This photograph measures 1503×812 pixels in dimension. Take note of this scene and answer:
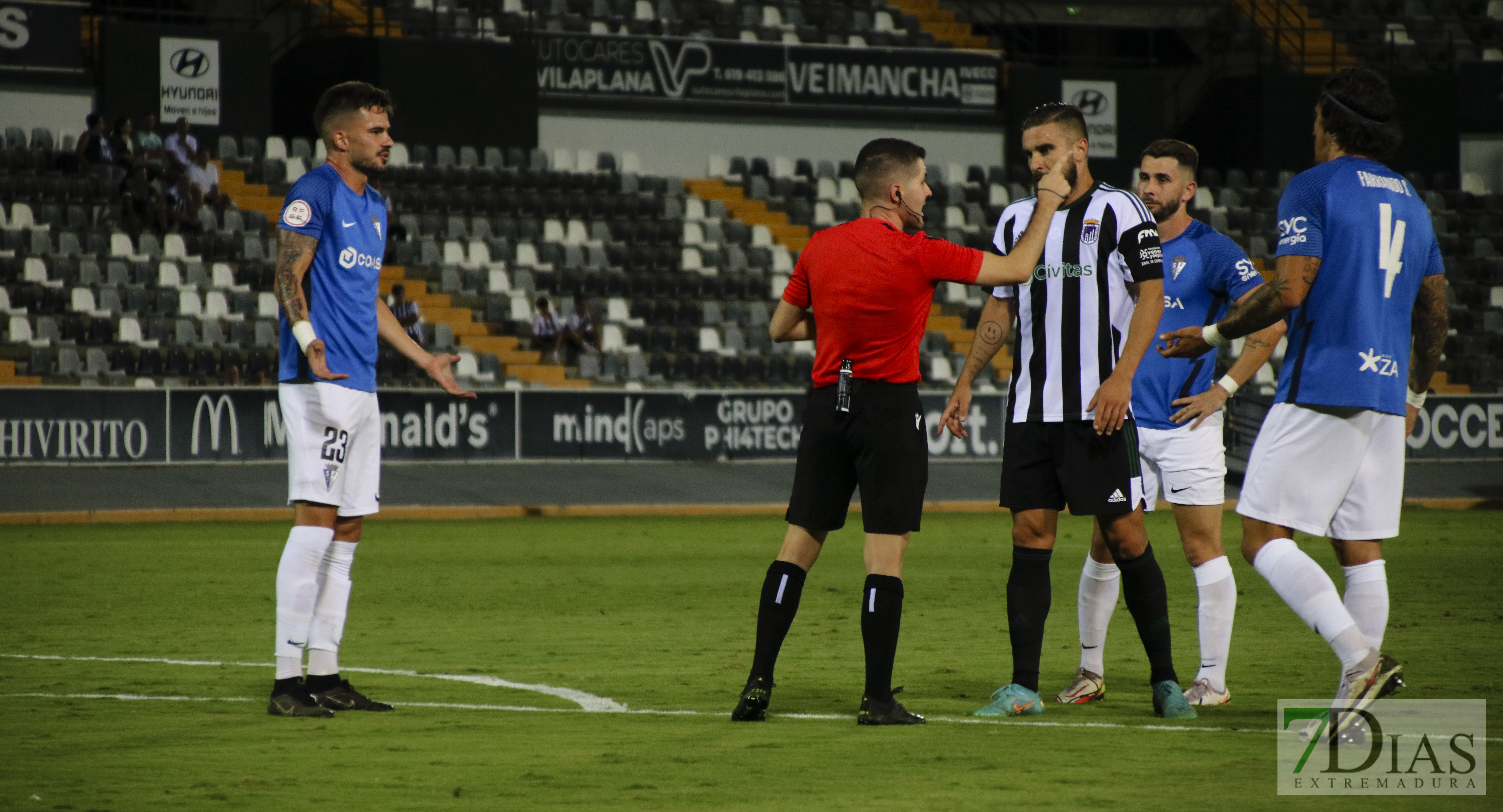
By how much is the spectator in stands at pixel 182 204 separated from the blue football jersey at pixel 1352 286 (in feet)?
69.6

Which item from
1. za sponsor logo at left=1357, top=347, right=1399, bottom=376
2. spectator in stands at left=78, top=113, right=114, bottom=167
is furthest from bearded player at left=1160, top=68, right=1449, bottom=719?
spectator in stands at left=78, top=113, right=114, bottom=167

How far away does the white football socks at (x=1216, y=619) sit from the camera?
736 cm

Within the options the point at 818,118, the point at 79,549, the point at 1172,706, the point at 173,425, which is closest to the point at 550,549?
the point at 79,549

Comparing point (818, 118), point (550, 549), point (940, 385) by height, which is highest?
point (818, 118)

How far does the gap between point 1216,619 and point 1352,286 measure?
1.89 metres

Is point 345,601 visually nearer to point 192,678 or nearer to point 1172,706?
point 192,678

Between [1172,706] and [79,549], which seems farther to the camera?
[79,549]

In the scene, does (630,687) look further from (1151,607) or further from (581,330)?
(581,330)

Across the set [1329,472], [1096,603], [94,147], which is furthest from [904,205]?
[94,147]

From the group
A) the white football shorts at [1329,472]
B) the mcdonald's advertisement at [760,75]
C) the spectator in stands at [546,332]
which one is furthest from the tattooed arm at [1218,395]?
the mcdonald's advertisement at [760,75]

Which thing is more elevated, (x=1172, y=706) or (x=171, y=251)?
(x=171, y=251)

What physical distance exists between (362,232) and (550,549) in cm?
876

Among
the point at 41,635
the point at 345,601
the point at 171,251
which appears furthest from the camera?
the point at 171,251

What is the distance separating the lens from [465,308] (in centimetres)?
2583
